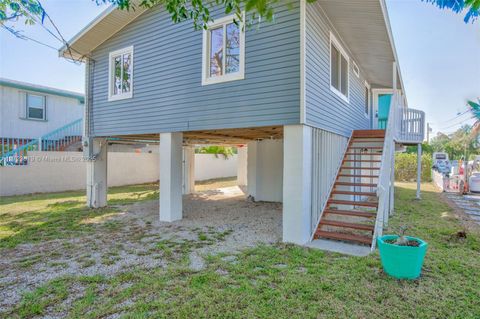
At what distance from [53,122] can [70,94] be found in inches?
69.5

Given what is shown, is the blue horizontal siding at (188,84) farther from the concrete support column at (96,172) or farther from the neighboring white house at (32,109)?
the neighboring white house at (32,109)

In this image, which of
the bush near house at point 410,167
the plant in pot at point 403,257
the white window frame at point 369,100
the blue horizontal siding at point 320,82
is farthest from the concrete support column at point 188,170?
the bush near house at point 410,167

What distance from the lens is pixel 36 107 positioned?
14836mm

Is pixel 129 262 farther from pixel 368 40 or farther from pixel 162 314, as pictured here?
pixel 368 40

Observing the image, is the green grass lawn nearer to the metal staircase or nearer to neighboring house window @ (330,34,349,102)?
the metal staircase

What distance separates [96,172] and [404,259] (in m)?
9.07

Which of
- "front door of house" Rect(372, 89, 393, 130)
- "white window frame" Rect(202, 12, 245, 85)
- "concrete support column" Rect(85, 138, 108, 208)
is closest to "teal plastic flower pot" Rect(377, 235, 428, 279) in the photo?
"white window frame" Rect(202, 12, 245, 85)

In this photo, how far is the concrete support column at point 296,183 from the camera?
18.0ft

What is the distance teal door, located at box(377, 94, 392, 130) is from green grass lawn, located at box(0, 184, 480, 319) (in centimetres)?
965

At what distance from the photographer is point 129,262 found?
15.6 feet

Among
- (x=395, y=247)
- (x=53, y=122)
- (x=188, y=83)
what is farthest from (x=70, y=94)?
(x=395, y=247)

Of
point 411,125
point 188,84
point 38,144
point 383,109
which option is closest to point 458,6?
point 188,84

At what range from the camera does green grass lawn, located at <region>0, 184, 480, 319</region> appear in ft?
10.4

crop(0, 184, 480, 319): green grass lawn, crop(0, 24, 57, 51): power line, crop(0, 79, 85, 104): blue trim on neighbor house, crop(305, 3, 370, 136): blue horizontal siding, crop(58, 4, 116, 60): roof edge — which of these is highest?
crop(58, 4, 116, 60): roof edge
